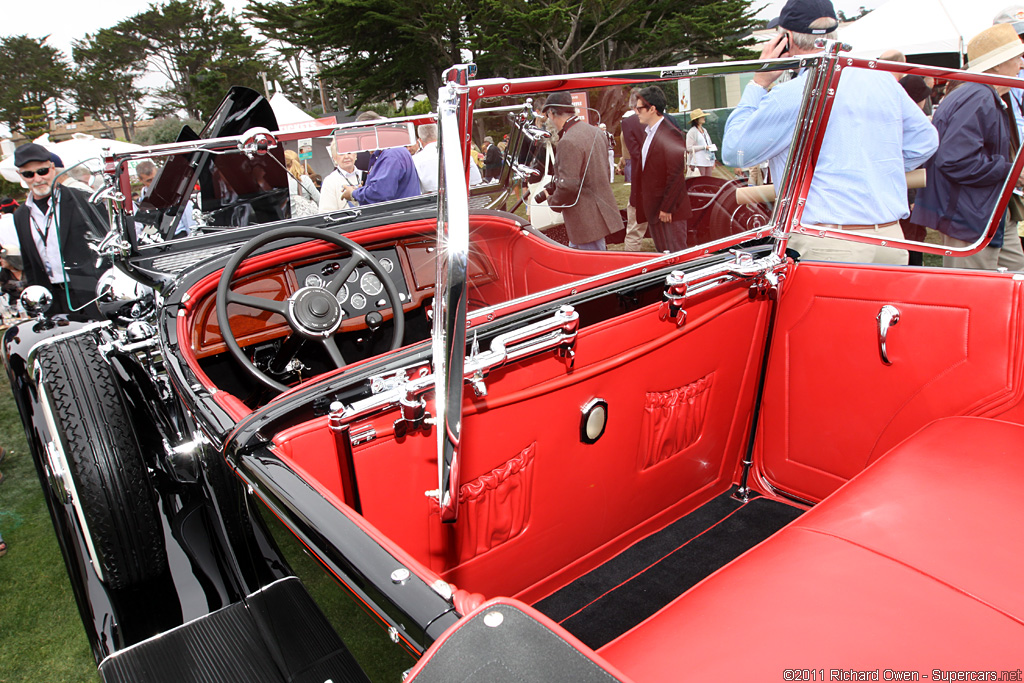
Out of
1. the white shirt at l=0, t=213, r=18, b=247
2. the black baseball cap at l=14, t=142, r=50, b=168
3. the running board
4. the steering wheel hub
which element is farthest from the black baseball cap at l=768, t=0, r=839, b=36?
the white shirt at l=0, t=213, r=18, b=247

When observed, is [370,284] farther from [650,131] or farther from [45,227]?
[45,227]

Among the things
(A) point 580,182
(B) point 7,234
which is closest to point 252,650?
(A) point 580,182

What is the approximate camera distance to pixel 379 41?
81.2 feet

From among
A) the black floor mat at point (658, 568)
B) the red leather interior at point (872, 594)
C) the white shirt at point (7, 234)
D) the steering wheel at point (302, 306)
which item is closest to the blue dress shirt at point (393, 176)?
the steering wheel at point (302, 306)

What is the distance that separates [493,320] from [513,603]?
0.80 m

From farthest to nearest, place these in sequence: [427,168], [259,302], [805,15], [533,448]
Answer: [427,168] → [805,15] → [259,302] → [533,448]

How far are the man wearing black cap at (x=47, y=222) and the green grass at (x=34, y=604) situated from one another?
4.10ft

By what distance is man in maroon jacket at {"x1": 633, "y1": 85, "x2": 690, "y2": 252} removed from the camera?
1.59 m

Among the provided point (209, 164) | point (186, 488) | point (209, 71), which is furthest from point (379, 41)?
point (186, 488)

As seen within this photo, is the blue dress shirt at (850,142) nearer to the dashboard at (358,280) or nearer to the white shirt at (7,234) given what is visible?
the dashboard at (358,280)

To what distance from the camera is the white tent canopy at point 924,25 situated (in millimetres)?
8242

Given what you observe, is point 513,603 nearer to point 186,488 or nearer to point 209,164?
point 186,488

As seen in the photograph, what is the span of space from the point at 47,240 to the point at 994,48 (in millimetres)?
5540

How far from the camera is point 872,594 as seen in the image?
106 cm
